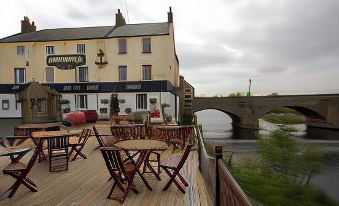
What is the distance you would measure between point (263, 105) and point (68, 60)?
29.5 m

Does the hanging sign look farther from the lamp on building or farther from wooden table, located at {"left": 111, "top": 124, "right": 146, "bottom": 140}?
wooden table, located at {"left": 111, "top": 124, "right": 146, "bottom": 140}

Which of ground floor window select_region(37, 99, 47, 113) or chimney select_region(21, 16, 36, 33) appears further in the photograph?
chimney select_region(21, 16, 36, 33)

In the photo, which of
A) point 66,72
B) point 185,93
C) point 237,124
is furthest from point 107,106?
point 237,124

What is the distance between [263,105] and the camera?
43594 mm

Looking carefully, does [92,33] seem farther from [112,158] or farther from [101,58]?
[112,158]

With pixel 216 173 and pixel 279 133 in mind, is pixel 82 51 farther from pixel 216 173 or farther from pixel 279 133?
pixel 216 173

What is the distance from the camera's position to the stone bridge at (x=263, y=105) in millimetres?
42906

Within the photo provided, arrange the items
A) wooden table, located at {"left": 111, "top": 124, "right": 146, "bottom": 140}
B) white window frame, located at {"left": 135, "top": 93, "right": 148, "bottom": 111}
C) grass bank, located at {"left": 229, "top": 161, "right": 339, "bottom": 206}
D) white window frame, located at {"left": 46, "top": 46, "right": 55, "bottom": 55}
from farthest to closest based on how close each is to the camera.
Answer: white window frame, located at {"left": 46, "top": 46, "right": 55, "bottom": 55} → white window frame, located at {"left": 135, "top": 93, "right": 148, "bottom": 111} → grass bank, located at {"left": 229, "top": 161, "right": 339, "bottom": 206} → wooden table, located at {"left": 111, "top": 124, "right": 146, "bottom": 140}

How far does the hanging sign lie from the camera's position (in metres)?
28.4

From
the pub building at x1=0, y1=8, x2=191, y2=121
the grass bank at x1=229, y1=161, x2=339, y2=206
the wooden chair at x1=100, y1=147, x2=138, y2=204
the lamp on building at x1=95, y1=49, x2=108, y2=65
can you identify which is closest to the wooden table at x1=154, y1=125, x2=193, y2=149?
the wooden chair at x1=100, y1=147, x2=138, y2=204

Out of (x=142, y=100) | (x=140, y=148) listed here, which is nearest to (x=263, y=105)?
(x=142, y=100)

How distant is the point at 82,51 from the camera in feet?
93.8

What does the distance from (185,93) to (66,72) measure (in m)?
12.7

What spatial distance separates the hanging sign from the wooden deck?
71.6ft
